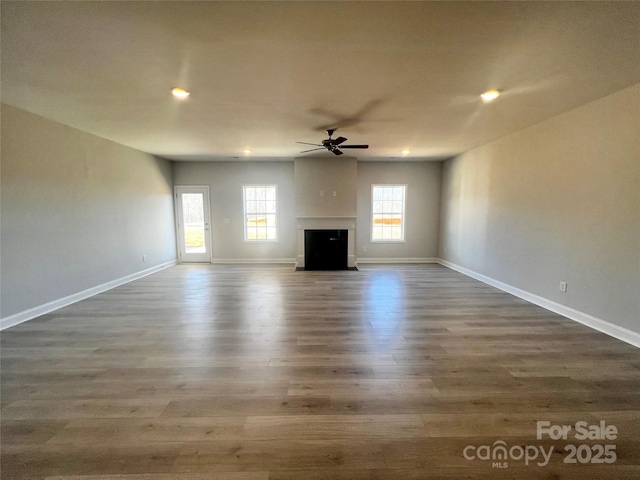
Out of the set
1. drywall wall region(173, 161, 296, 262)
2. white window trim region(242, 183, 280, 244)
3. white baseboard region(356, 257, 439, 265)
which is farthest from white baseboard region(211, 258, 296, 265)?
white baseboard region(356, 257, 439, 265)

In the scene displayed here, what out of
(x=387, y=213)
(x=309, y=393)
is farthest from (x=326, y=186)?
(x=309, y=393)

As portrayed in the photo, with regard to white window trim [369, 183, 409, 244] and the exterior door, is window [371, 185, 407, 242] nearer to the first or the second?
white window trim [369, 183, 409, 244]

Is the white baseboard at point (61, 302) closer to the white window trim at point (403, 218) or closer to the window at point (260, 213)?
the window at point (260, 213)

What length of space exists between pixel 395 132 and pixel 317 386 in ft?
12.6

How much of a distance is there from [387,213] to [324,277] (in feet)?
9.30

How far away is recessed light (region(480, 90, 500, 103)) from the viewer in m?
2.73

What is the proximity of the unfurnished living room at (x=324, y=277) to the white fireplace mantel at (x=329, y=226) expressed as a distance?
1.17m

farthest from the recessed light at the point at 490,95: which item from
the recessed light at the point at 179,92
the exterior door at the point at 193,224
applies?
the exterior door at the point at 193,224

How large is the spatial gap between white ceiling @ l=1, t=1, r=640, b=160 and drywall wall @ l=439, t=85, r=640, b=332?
34 cm

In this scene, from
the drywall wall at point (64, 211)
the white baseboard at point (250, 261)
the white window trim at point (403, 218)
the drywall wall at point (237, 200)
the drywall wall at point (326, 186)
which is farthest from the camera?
the white baseboard at point (250, 261)

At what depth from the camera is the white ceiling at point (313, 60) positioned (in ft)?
5.45

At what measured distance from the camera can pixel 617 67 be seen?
2.28m

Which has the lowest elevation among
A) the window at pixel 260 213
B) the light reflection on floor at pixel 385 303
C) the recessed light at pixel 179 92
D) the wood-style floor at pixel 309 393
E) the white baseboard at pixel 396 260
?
the wood-style floor at pixel 309 393

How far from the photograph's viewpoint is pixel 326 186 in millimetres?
6430
